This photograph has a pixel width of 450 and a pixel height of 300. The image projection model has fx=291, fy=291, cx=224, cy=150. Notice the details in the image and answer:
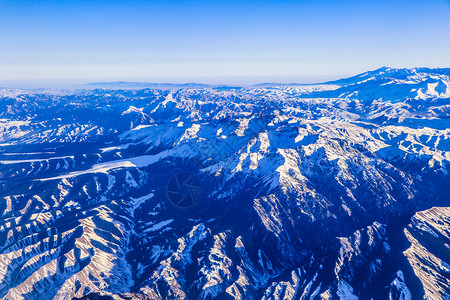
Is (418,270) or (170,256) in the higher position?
(418,270)

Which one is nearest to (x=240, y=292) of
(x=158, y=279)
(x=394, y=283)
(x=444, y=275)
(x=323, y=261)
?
(x=158, y=279)

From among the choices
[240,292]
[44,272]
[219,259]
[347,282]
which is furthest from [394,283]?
[44,272]

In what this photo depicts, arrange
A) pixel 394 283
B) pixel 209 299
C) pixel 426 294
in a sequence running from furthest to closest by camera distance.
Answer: pixel 209 299, pixel 394 283, pixel 426 294

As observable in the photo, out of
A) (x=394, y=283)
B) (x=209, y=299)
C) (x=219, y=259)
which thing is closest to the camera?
(x=394, y=283)

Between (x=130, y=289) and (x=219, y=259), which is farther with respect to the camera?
(x=219, y=259)

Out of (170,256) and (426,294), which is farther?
(170,256)

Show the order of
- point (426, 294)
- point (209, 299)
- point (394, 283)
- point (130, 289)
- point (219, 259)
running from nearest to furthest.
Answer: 1. point (426, 294)
2. point (394, 283)
3. point (209, 299)
4. point (130, 289)
5. point (219, 259)

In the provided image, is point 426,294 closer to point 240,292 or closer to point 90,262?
point 240,292

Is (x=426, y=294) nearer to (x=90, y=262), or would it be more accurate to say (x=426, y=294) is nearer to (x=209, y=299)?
(x=209, y=299)

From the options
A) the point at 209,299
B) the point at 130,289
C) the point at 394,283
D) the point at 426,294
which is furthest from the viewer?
the point at 130,289
